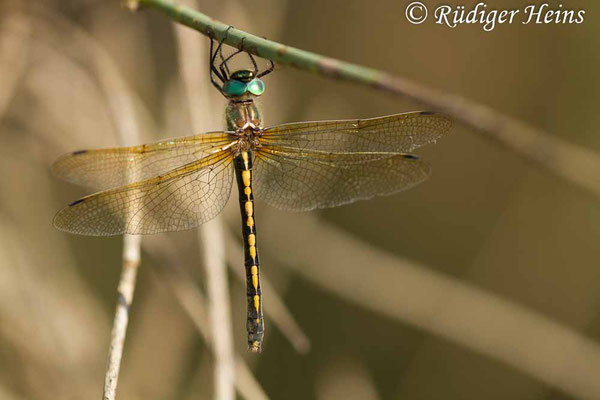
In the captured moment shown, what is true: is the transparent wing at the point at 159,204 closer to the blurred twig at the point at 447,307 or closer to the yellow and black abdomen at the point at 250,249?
the yellow and black abdomen at the point at 250,249

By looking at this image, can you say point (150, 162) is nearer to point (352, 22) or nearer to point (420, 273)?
point (420, 273)

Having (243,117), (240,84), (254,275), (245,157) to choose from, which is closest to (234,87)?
(240,84)

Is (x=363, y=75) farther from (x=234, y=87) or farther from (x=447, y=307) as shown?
(x=447, y=307)

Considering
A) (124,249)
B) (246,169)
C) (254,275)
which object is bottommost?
(124,249)

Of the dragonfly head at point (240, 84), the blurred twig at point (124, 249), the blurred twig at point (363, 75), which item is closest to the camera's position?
the blurred twig at point (363, 75)

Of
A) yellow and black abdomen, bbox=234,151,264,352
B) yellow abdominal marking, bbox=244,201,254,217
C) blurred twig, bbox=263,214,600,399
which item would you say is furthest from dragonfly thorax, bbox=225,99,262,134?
blurred twig, bbox=263,214,600,399

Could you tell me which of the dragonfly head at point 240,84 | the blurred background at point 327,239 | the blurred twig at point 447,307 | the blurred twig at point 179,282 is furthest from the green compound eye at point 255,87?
the blurred twig at point 447,307

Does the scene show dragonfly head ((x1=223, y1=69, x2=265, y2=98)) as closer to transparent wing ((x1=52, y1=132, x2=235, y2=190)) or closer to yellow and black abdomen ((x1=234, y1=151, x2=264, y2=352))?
transparent wing ((x1=52, y1=132, x2=235, y2=190))

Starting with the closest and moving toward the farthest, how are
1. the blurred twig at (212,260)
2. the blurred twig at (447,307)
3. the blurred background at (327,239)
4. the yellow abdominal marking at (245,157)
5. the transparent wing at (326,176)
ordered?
the blurred twig at (212,260), the transparent wing at (326,176), the yellow abdominal marking at (245,157), the blurred background at (327,239), the blurred twig at (447,307)
